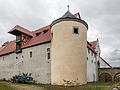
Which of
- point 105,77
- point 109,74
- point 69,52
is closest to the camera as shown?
point 69,52

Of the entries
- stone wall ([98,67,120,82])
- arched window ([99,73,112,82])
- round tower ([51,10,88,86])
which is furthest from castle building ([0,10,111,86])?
arched window ([99,73,112,82])

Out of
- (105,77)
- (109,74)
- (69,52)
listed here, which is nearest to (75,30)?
(69,52)

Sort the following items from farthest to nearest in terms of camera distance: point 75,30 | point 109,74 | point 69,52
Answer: point 109,74 < point 75,30 < point 69,52

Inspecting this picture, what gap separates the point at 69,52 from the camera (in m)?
14.1

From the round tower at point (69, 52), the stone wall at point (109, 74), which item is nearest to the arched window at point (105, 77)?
the stone wall at point (109, 74)

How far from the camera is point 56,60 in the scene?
1478cm

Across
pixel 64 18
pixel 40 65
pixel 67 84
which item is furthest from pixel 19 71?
pixel 64 18

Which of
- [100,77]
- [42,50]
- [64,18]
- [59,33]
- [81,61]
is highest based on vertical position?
[64,18]

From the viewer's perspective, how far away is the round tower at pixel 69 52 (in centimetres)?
1377

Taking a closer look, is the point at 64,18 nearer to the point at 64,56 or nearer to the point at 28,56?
the point at 64,56

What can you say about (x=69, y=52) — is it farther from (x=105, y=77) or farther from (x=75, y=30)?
(x=105, y=77)

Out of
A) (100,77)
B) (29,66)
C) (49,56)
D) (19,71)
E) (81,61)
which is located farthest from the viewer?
(100,77)

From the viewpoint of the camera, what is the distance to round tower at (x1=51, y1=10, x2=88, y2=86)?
1377 cm

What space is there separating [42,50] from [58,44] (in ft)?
13.9
